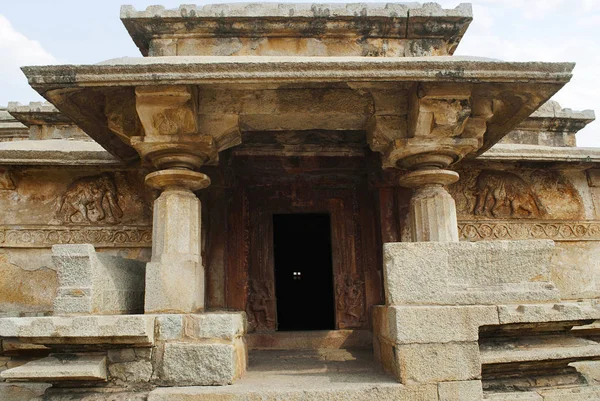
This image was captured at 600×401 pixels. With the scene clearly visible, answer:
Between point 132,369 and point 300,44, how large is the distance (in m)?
3.87

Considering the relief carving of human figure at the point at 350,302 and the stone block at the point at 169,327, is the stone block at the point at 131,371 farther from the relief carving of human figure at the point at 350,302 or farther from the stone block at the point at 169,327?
the relief carving of human figure at the point at 350,302

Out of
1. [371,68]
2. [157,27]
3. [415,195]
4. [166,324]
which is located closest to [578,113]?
[415,195]

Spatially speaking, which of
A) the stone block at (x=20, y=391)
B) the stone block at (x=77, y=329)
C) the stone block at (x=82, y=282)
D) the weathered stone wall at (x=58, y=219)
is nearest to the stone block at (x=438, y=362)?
the stone block at (x=77, y=329)

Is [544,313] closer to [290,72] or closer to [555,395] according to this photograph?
[555,395]

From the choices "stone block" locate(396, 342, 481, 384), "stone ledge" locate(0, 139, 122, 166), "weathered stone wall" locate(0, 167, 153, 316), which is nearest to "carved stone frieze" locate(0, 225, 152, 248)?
"weathered stone wall" locate(0, 167, 153, 316)

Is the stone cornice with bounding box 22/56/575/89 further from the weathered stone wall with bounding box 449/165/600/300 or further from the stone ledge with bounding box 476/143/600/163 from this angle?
the weathered stone wall with bounding box 449/165/600/300

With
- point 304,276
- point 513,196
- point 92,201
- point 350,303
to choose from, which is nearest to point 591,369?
point 513,196

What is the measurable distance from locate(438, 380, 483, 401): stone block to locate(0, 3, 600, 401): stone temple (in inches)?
0.6

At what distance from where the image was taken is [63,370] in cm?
348

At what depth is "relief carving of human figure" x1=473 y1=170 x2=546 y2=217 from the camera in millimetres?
5922

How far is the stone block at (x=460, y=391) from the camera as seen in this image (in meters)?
3.47

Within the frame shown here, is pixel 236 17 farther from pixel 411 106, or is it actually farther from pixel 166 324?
pixel 166 324

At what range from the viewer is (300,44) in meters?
5.78

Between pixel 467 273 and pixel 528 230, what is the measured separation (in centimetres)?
265
